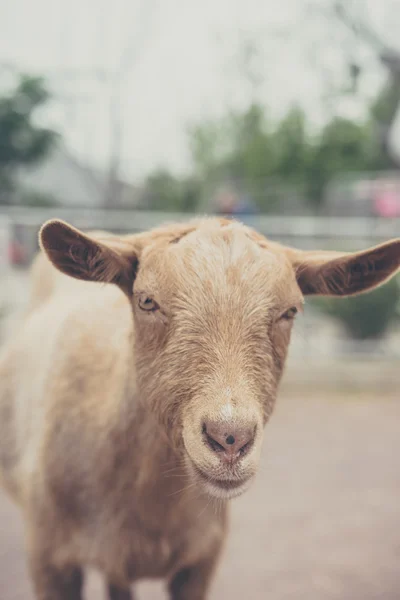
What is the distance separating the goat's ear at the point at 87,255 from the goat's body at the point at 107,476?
1.11ft

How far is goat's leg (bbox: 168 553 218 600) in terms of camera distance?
3.46 meters

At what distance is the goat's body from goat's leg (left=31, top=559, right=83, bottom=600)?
7 cm

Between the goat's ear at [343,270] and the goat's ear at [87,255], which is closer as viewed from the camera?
the goat's ear at [87,255]

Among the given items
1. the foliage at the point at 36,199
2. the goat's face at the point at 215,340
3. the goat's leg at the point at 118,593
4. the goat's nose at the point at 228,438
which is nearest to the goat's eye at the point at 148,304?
the goat's face at the point at 215,340

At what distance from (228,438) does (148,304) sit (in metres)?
0.62

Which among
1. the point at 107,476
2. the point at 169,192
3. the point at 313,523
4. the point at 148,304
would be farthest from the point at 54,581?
the point at 169,192

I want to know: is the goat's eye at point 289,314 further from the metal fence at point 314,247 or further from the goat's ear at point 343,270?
the metal fence at point 314,247

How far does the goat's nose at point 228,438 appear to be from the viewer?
2.17 meters

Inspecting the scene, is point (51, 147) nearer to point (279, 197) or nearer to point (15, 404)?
point (15, 404)

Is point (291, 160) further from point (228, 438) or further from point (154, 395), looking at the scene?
point (228, 438)

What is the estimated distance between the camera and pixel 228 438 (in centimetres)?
217

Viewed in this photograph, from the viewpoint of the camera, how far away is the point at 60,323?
3895 mm

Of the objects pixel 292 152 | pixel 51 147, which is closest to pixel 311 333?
pixel 51 147

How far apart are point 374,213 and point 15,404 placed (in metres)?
19.5
